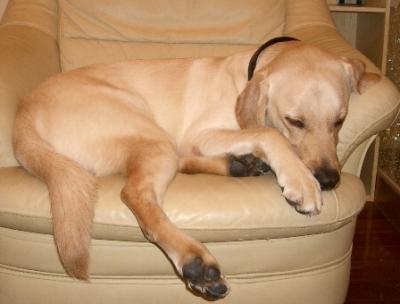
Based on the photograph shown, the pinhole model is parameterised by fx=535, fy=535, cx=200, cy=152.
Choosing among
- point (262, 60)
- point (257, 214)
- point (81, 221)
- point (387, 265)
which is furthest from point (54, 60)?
point (387, 265)

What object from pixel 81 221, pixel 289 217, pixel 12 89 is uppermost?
pixel 12 89

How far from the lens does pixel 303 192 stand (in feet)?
5.05

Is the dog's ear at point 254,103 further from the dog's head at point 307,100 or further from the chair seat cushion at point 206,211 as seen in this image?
the chair seat cushion at point 206,211

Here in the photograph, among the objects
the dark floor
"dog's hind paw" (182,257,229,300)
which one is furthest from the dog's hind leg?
the dark floor

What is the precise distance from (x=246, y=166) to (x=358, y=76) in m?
0.52

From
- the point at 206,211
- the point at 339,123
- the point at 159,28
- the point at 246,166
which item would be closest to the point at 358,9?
the point at 159,28

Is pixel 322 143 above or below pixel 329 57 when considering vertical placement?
below

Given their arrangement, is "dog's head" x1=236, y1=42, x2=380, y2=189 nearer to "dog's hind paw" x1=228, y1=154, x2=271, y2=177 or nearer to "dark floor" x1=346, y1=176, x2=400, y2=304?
"dog's hind paw" x1=228, y1=154, x2=271, y2=177

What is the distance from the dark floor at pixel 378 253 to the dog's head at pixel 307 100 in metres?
0.85

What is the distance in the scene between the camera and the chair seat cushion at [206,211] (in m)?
1.58

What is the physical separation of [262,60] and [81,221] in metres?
0.91

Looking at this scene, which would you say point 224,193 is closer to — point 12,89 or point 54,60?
point 12,89

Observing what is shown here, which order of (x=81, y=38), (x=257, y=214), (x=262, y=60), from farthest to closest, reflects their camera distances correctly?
(x=81, y=38)
(x=262, y=60)
(x=257, y=214)

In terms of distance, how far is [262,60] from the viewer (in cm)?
197
